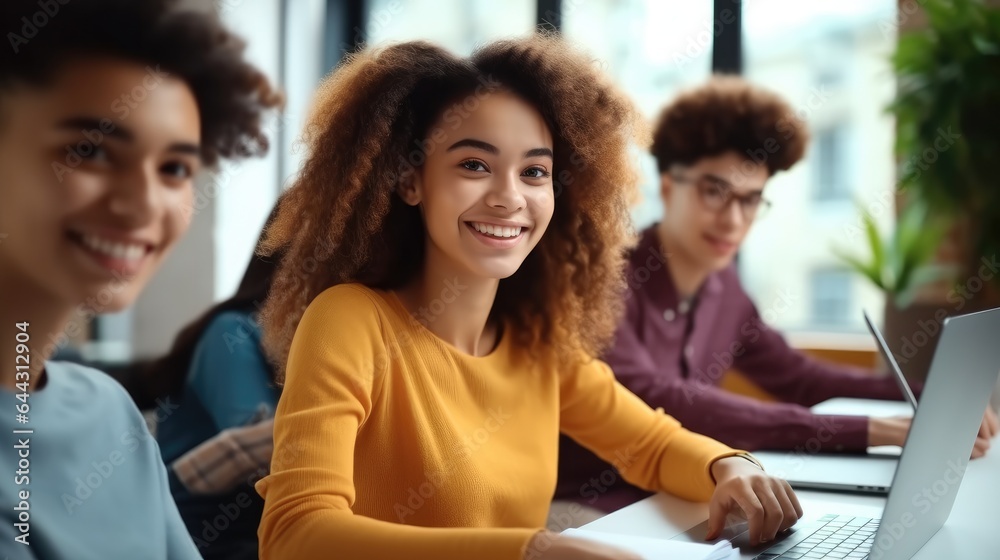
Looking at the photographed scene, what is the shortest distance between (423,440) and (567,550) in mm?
338

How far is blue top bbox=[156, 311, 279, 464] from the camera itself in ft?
5.76

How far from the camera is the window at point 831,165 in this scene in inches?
150

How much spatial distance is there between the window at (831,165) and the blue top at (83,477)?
11.0 feet

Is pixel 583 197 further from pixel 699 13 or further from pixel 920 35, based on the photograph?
pixel 699 13

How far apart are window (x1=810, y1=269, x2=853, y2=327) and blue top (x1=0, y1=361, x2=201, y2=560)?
10.8ft

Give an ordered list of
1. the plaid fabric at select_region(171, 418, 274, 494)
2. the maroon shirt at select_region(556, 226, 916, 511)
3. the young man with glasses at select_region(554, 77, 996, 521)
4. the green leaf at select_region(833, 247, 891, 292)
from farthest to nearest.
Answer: the green leaf at select_region(833, 247, 891, 292), the young man with glasses at select_region(554, 77, 996, 521), the maroon shirt at select_region(556, 226, 916, 511), the plaid fabric at select_region(171, 418, 274, 494)

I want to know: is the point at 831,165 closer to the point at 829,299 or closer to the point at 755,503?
the point at 829,299

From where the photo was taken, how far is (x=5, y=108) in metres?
0.84

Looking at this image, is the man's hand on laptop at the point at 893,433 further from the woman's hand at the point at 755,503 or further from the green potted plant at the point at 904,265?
the green potted plant at the point at 904,265

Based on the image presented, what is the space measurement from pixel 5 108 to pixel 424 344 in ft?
1.88

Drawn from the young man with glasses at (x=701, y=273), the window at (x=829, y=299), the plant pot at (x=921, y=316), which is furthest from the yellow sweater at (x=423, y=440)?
the window at (x=829, y=299)

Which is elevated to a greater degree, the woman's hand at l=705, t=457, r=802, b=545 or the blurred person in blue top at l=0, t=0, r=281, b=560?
the blurred person in blue top at l=0, t=0, r=281, b=560

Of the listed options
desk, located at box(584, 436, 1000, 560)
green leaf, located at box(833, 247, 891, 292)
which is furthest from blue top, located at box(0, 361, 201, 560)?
green leaf, located at box(833, 247, 891, 292)

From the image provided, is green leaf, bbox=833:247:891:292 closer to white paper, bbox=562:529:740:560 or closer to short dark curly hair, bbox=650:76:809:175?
short dark curly hair, bbox=650:76:809:175
